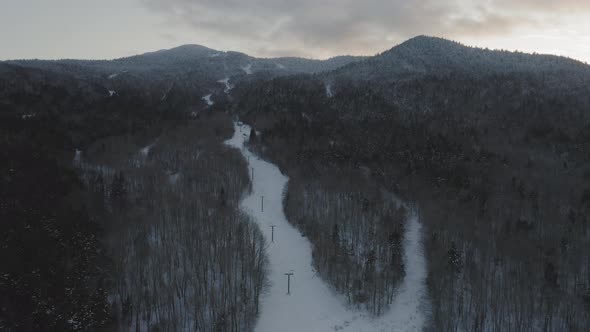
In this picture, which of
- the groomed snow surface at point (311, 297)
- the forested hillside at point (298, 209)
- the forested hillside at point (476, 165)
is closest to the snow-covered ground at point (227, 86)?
the forested hillside at point (476, 165)

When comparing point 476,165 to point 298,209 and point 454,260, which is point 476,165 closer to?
point 454,260

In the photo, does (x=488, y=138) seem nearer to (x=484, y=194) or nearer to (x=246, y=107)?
(x=484, y=194)

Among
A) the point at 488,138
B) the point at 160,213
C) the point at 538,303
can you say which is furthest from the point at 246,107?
the point at 538,303

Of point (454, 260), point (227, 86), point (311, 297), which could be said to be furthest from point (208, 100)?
point (454, 260)

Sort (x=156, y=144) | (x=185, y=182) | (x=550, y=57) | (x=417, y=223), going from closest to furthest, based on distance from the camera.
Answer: (x=417, y=223), (x=185, y=182), (x=156, y=144), (x=550, y=57)

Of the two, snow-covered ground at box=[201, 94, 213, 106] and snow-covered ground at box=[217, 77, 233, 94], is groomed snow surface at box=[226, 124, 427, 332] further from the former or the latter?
snow-covered ground at box=[217, 77, 233, 94]

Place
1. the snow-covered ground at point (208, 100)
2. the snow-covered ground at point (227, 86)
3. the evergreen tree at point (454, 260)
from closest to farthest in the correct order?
1. the evergreen tree at point (454, 260)
2. the snow-covered ground at point (208, 100)
3. the snow-covered ground at point (227, 86)

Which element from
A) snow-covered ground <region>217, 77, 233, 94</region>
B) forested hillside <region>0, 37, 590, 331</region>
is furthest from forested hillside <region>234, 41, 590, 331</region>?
snow-covered ground <region>217, 77, 233, 94</region>

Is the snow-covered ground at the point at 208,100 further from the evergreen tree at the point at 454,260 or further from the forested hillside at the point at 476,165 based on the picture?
the evergreen tree at the point at 454,260
